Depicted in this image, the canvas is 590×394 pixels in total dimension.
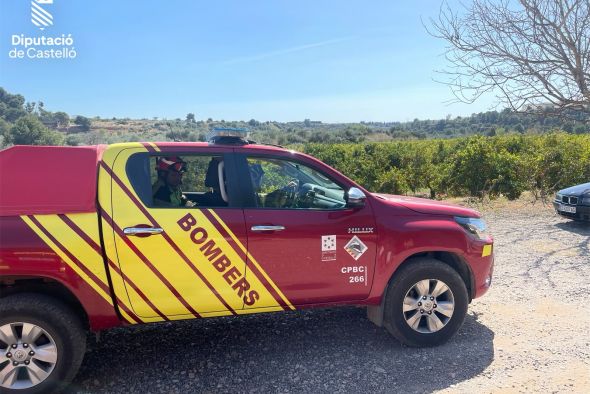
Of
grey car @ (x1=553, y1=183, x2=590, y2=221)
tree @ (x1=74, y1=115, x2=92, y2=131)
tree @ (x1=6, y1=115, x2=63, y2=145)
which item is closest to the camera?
tree @ (x1=6, y1=115, x2=63, y2=145)

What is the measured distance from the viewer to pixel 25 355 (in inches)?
123

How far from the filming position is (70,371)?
3.23 m

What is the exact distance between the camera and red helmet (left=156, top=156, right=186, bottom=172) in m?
3.63

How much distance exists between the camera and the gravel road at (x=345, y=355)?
3.46 metres

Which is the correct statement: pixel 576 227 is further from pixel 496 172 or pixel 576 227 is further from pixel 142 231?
pixel 142 231

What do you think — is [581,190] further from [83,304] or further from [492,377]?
[83,304]

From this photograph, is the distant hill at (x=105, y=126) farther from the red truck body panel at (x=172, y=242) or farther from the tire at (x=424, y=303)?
the tire at (x=424, y=303)

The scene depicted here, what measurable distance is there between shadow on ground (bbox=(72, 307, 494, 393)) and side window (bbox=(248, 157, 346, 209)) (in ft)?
4.20

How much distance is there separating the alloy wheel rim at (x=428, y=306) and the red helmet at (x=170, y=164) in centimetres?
221

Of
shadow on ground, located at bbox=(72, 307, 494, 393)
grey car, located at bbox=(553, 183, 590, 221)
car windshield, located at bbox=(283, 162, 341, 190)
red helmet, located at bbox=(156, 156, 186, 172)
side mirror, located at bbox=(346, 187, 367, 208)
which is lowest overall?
shadow on ground, located at bbox=(72, 307, 494, 393)

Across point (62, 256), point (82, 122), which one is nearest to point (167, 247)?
point (62, 256)

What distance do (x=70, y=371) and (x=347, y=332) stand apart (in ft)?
7.76

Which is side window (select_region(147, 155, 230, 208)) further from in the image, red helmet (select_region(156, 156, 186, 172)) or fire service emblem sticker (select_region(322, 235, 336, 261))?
fire service emblem sticker (select_region(322, 235, 336, 261))

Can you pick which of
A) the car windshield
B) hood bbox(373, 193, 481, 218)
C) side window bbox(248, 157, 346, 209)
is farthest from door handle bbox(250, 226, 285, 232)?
hood bbox(373, 193, 481, 218)
